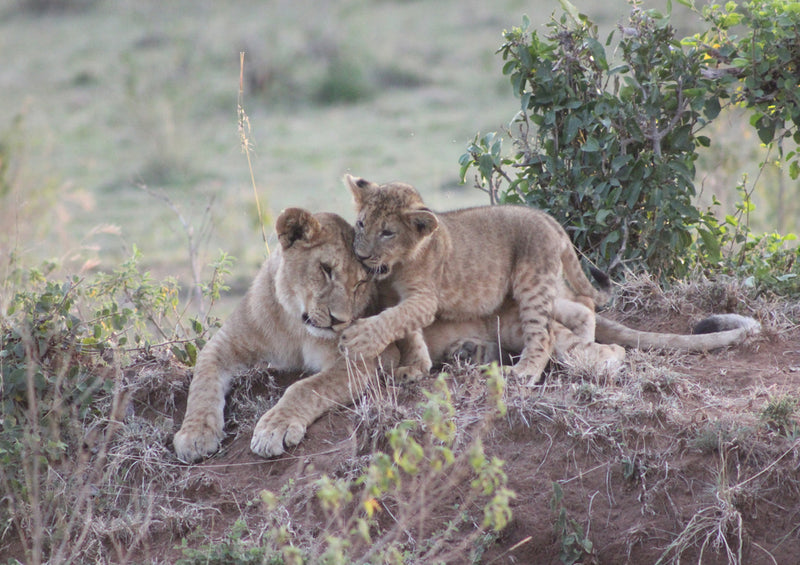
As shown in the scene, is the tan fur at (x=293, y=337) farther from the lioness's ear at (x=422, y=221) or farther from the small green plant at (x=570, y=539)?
the small green plant at (x=570, y=539)

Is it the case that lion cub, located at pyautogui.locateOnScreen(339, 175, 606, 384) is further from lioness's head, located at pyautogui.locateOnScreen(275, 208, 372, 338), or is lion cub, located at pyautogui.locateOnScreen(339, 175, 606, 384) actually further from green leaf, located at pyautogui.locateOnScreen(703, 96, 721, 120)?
green leaf, located at pyautogui.locateOnScreen(703, 96, 721, 120)

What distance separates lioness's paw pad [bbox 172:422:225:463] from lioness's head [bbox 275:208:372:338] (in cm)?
58

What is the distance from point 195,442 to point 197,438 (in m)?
0.02

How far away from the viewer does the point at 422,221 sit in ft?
14.9

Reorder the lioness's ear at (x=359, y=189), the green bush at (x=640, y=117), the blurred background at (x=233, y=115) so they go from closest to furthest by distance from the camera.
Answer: the lioness's ear at (x=359, y=189) < the green bush at (x=640, y=117) < the blurred background at (x=233, y=115)

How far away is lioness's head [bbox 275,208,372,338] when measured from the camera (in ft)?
14.0

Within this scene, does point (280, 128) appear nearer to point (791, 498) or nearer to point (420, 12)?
point (420, 12)

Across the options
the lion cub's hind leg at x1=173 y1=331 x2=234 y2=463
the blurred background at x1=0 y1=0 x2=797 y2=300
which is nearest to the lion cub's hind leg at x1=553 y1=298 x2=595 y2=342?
the lion cub's hind leg at x1=173 y1=331 x2=234 y2=463

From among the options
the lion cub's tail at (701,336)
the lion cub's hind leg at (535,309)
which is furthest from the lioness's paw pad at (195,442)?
the lion cub's tail at (701,336)

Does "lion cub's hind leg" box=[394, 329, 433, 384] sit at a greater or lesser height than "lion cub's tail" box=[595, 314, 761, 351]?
greater

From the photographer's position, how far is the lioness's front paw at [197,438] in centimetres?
407

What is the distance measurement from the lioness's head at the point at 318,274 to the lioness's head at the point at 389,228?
0.07m

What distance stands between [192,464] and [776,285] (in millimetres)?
2971

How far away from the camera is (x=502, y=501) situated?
257 centimetres
